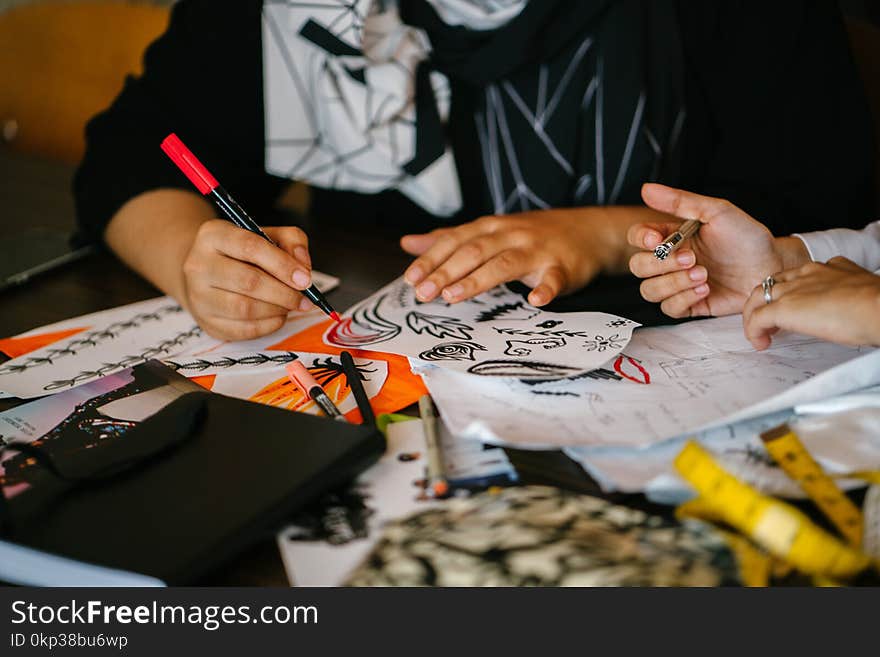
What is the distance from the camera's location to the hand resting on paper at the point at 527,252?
0.79 metres

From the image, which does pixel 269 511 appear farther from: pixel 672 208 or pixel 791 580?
→ pixel 672 208

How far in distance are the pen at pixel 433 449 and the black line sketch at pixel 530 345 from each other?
95 millimetres

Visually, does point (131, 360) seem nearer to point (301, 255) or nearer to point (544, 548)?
point (301, 255)

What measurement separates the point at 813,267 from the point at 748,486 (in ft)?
0.82

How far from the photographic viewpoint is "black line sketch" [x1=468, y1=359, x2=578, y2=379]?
2.05 ft

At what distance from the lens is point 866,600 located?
421mm

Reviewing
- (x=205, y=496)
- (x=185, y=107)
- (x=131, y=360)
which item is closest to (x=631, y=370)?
(x=205, y=496)

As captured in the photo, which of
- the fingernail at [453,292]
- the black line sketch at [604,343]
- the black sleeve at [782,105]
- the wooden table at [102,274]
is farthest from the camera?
A: the black sleeve at [782,105]

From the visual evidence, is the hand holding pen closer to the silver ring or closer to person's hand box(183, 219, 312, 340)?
person's hand box(183, 219, 312, 340)

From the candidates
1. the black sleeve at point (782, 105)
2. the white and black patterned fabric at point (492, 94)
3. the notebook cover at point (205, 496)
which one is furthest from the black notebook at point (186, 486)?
the black sleeve at point (782, 105)

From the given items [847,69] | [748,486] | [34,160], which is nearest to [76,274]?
[34,160]

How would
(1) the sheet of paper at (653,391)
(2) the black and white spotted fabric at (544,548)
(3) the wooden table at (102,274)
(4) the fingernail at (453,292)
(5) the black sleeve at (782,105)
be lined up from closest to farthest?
(2) the black and white spotted fabric at (544,548)
(1) the sheet of paper at (653,391)
(4) the fingernail at (453,292)
(3) the wooden table at (102,274)
(5) the black sleeve at (782,105)

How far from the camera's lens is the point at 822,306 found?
610 mm

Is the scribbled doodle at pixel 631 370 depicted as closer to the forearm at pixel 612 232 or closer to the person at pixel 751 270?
the person at pixel 751 270
